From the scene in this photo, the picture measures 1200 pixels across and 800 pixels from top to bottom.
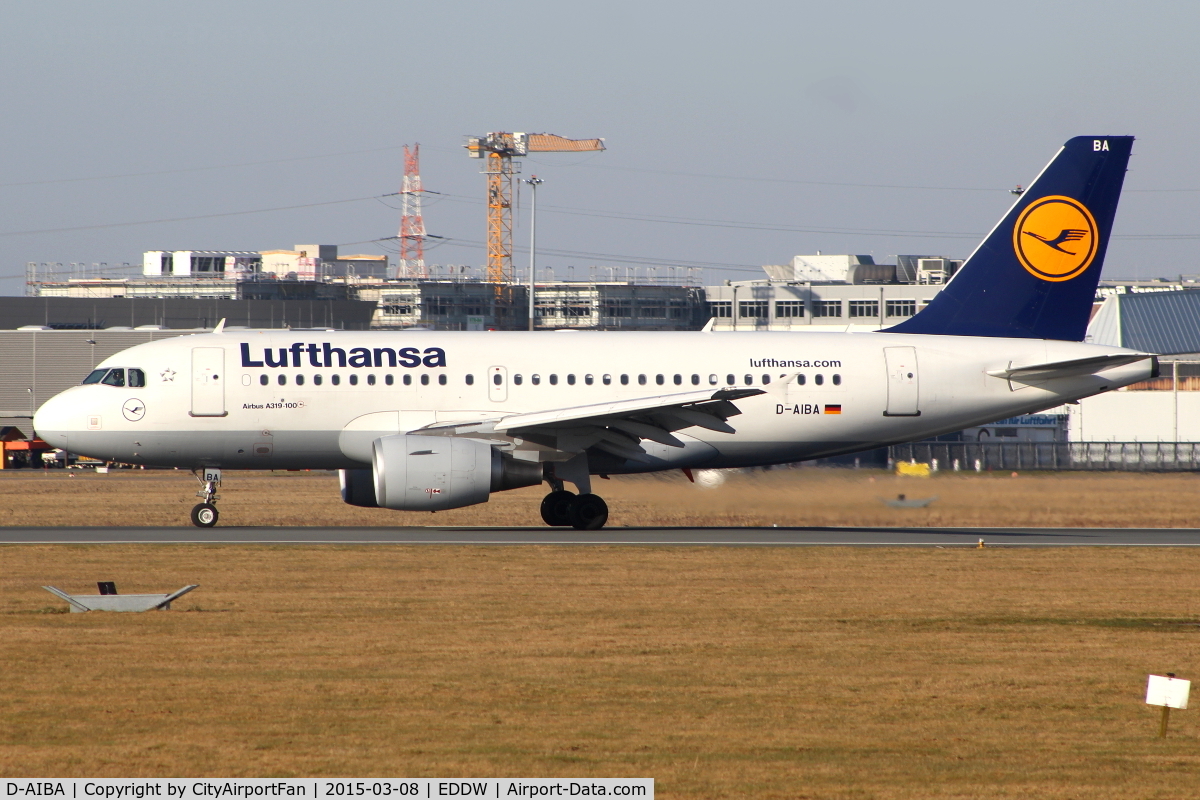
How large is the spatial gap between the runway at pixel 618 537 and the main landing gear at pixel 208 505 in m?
0.33

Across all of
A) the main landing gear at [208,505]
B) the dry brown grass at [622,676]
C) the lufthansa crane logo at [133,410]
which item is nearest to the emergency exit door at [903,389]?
the dry brown grass at [622,676]

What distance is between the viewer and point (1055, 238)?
3073cm

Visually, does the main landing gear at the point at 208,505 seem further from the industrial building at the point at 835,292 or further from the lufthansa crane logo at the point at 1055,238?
the industrial building at the point at 835,292

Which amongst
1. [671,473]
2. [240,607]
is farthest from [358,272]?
[240,607]

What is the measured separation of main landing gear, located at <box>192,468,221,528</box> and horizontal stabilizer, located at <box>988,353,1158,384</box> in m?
16.5

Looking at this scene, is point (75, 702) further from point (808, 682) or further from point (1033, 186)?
point (1033, 186)

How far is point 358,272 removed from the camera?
167 m

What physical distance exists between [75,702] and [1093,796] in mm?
7729

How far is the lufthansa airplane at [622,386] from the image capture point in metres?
28.0

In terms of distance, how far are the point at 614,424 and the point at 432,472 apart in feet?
12.4

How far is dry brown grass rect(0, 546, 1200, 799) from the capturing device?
30.8 feet

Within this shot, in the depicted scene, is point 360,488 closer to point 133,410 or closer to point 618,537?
point 133,410

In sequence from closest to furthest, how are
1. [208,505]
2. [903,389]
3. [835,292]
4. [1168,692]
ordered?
[1168,692]
[208,505]
[903,389]
[835,292]

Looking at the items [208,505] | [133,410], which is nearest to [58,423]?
[133,410]
